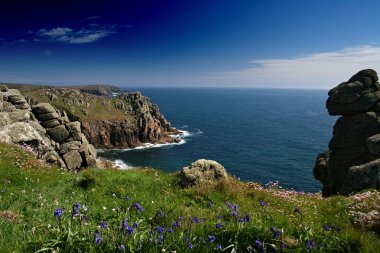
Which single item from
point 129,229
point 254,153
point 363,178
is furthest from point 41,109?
point 254,153

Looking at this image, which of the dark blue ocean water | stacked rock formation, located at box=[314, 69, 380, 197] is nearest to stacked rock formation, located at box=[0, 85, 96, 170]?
stacked rock formation, located at box=[314, 69, 380, 197]

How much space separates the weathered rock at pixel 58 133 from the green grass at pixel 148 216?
2210 cm

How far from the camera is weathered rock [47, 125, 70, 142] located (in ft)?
132

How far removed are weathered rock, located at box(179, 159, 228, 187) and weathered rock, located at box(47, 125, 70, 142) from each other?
2851 centimetres

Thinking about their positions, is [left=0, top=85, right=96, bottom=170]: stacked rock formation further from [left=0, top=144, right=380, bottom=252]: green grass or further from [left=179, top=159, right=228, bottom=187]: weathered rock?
[left=179, top=159, right=228, bottom=187]: weathered rock

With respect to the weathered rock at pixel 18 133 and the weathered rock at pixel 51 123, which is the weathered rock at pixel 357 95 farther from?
the weathered rock at pixel 18 133

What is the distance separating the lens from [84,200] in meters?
12.9

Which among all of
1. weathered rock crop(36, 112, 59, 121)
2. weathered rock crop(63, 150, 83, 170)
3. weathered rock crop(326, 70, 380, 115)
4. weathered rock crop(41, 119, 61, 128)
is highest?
weathered rock crop(326, 70, 380, 115)

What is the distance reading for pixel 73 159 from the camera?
126 feet

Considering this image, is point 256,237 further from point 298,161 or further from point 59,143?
point 298,161

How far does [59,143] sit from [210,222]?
36052 mm

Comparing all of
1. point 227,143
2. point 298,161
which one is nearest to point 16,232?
point 298,161

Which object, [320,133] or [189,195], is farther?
[320,133]

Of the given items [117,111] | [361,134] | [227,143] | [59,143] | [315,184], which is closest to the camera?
[59,143]
